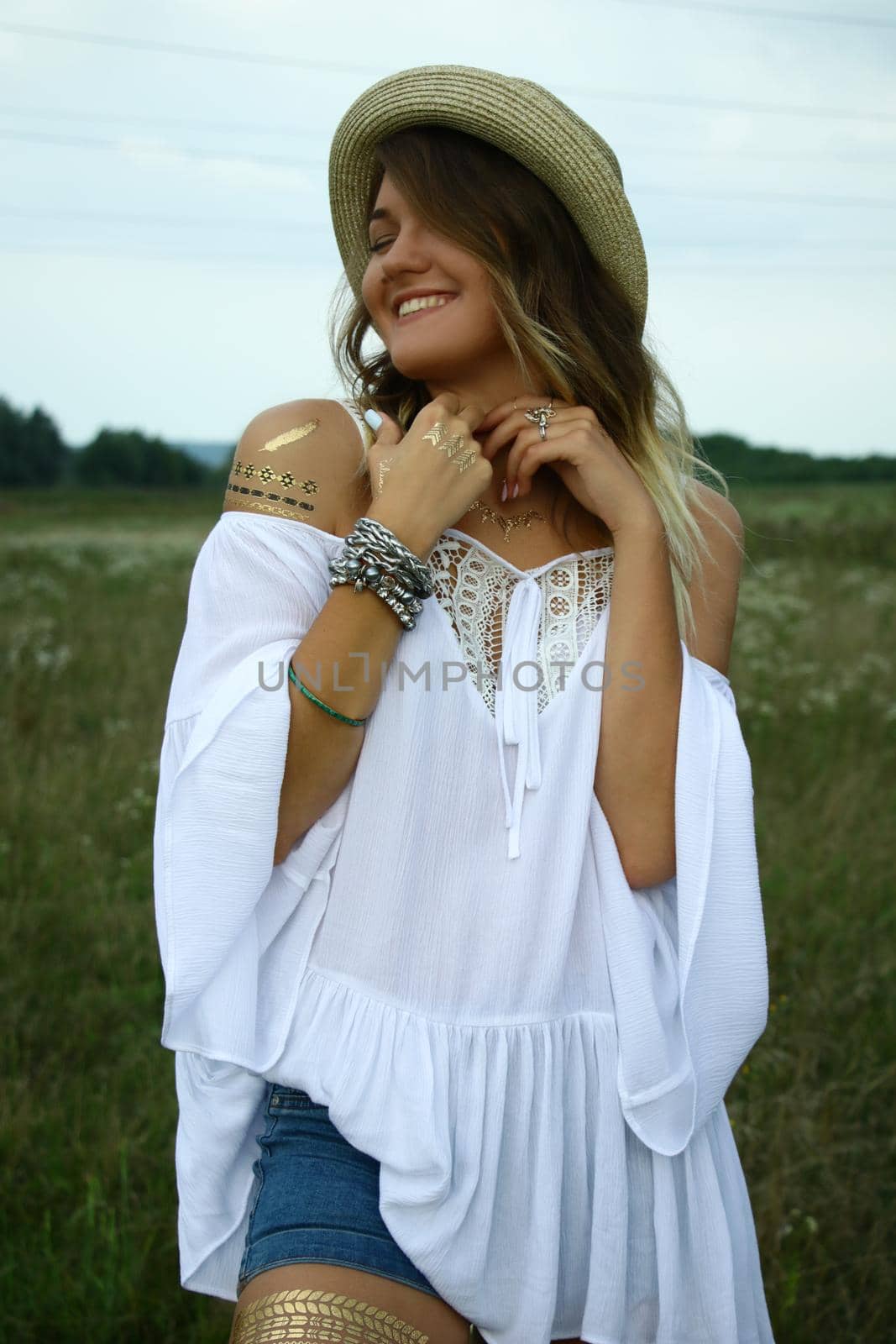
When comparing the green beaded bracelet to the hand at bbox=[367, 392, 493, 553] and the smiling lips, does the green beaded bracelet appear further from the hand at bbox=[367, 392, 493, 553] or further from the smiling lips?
the smiling lips

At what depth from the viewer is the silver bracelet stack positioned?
1.72m

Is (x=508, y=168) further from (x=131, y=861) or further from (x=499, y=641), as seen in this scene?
(x=131, y=861)

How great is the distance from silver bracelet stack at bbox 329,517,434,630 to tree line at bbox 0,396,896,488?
1768 centimetres

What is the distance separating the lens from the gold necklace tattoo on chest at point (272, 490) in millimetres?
1840

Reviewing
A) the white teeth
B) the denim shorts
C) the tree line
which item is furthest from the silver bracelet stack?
the tree line

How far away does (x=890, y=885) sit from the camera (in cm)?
448

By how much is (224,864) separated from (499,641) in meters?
0.59

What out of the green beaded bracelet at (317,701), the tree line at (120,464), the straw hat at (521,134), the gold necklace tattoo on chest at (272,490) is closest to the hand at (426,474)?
the gold necklace tattoo on chest at (272,490)

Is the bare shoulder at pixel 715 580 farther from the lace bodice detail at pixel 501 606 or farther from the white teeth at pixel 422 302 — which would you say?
the white teeth at pixel 422 302

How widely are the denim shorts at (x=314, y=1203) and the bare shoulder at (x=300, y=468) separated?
2.99ft

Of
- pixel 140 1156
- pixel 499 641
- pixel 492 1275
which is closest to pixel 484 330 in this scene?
pixel 499 641

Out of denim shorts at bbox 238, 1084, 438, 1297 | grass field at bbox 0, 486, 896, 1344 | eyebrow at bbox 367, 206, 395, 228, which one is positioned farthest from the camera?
grass field at bbox 0, 486, 896, 1344

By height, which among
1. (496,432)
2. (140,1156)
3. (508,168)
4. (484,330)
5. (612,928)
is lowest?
(140,1156)

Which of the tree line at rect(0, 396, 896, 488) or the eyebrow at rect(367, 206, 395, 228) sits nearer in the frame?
the eyebrow at rect(367, 206, 395, 228)
